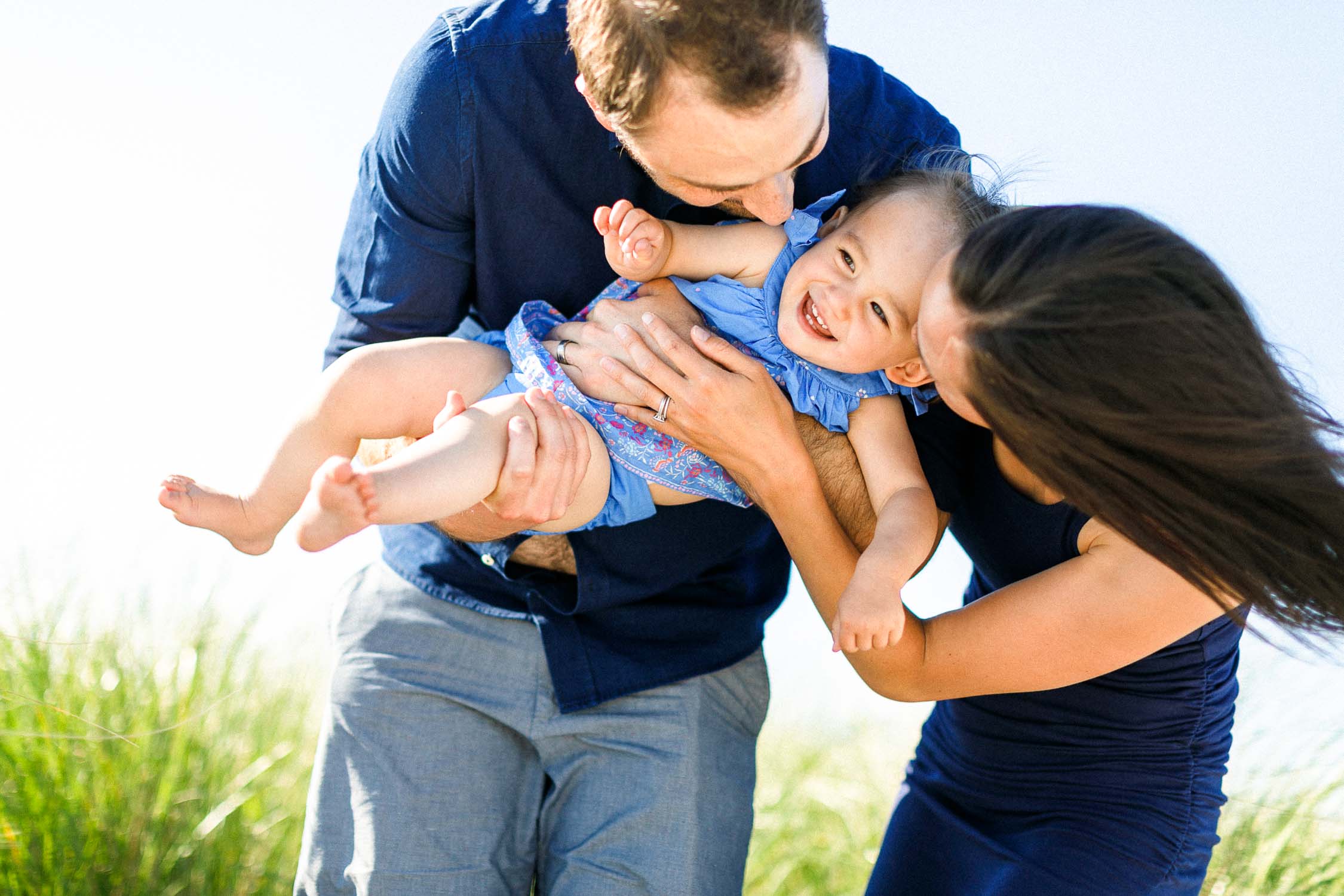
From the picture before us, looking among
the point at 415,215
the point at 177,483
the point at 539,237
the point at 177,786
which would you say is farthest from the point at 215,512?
the point at 177,786

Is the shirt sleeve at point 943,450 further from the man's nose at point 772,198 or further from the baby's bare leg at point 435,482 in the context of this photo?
the baby's bare leg at point 435,482

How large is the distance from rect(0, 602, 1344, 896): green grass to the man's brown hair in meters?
2.04

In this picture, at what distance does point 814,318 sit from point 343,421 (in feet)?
2.86

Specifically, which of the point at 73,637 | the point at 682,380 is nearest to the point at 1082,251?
the point at 682,380

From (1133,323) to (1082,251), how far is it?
13 centimetres

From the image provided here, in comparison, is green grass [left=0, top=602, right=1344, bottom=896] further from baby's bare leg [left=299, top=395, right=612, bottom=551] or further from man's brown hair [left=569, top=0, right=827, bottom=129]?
man's brown hair [left=569, top=0, right=827, bottom=129]

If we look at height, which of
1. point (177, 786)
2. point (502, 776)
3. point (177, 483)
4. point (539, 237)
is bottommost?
point (177, 786)

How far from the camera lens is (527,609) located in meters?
2.36

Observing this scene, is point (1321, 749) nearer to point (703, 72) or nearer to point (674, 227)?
point (674, 227)

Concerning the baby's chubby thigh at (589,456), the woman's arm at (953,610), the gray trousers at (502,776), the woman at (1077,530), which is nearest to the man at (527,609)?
the gray trousers at (502,776)

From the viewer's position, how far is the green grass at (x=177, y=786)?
9.11 feet

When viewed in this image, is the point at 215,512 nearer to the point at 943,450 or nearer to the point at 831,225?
the point at 831,225

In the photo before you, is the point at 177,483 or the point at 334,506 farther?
the point at 177,483

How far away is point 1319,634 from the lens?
1709mm
